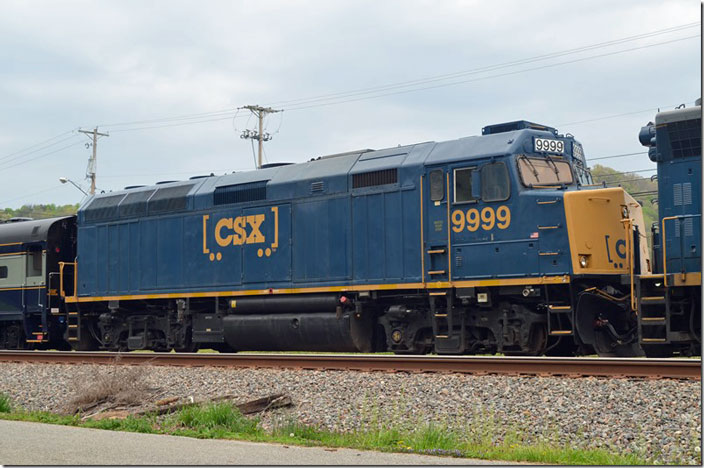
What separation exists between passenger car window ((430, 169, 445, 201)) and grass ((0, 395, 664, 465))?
24.3 feet

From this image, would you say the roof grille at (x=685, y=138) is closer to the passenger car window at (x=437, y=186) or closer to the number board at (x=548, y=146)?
the number board at (x=548, y=146)

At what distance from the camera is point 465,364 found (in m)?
13.3

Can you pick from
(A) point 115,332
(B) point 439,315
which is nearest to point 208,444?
(B) point 439,315

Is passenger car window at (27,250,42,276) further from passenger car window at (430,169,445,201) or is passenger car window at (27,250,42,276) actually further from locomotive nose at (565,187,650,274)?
locomotive nose at (565,187,650,274)

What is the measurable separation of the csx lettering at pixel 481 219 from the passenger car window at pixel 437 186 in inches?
19.5

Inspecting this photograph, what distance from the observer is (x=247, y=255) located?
66.1ft

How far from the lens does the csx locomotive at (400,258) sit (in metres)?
15.3

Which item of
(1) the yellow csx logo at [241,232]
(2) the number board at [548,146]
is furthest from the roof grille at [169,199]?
(2) the number board at [548,146]

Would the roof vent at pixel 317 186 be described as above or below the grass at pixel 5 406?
above

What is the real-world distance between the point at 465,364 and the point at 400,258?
4.60 meters

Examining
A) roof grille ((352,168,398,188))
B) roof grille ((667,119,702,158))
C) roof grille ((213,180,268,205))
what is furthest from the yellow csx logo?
roof grille ((667,119,702,158))

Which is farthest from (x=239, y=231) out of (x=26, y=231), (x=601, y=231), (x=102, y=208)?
(x=601, y=231)

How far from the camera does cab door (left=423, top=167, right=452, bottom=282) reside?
17.0 m

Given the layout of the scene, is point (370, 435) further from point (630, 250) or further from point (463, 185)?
point (463, 185)
